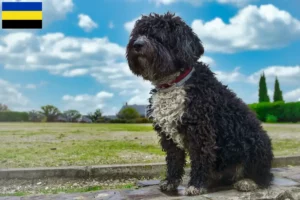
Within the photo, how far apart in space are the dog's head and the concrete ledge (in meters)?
2.52

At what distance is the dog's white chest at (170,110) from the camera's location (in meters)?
3.53

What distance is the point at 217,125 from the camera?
365 centimetres

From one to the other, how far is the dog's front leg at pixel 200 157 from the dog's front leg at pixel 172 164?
0.25 meters

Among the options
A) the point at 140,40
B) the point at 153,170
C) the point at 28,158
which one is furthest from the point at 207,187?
the point at 28,158

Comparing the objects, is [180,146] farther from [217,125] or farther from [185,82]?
[185,82]

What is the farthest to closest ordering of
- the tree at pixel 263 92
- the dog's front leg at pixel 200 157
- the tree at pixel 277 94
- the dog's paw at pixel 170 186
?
1. the tree at pixel 277 94
2. the tree at pixel 263 92
3. the dog's paw at pixel 170 186
4. the dog's front leg at pixel 200 157

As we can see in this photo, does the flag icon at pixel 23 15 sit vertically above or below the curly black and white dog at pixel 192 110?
above

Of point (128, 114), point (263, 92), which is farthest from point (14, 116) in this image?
point (263, 92)

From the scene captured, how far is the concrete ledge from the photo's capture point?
5.57 metres

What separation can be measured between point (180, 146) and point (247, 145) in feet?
2.14

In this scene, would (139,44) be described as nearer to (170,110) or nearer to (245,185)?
(170,110)

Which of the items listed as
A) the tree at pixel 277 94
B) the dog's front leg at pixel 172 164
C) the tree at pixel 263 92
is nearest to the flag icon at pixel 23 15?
the dog's front leg at pixel 172 164

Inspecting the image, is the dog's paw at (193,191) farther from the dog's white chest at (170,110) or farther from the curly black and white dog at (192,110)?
the dog's white chest at (170,110)

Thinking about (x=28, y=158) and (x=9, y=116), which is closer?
(x=28, y=158)
